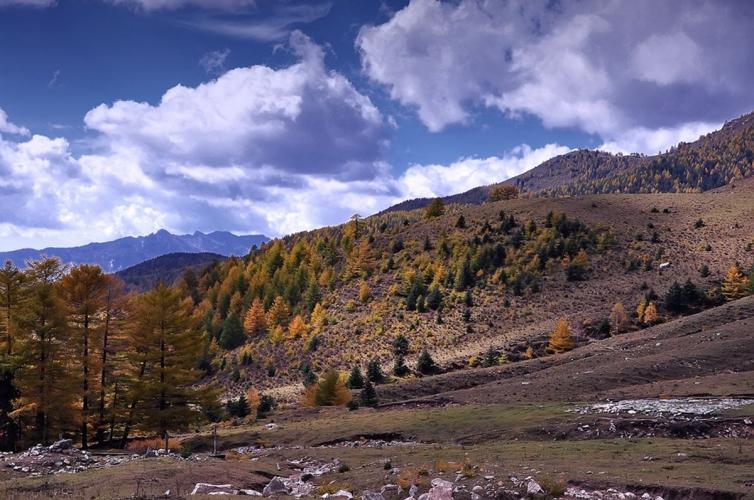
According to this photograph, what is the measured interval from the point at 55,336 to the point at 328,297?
77462mm

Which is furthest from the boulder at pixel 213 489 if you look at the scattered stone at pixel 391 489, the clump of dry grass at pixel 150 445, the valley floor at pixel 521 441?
the clump of dry grass at pixel 150 445

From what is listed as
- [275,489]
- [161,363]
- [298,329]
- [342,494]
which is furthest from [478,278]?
[342,494]

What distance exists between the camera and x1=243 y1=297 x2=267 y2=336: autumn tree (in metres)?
111

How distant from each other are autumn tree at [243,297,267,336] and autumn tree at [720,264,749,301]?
8037 centimetres

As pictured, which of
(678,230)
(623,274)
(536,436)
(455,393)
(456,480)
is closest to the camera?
(456,480)

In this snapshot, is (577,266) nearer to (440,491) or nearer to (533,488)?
(533,488)

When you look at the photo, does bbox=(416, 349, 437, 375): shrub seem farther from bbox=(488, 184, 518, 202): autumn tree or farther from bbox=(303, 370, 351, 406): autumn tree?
bbox=(488, 184, 518, 202): autumn tree

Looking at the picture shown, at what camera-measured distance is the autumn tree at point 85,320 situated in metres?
36.3

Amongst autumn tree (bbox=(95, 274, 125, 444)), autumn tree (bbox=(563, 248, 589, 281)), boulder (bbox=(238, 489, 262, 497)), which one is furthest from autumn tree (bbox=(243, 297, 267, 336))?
boulder (bbox=(238, 489, 262, 497))

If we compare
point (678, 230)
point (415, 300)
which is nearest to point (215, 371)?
point (415, 300)

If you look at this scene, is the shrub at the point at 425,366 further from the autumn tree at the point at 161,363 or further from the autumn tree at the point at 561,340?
the autumn tree at the point at 161,363

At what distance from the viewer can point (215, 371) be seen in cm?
9675

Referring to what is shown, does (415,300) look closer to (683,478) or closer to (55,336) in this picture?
(55,336)

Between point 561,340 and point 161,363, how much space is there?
4974cm
